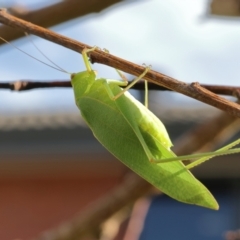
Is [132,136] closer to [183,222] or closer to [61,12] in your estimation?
[61,12]

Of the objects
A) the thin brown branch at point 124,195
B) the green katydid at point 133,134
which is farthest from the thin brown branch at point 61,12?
the thin brown branch at point 124,195

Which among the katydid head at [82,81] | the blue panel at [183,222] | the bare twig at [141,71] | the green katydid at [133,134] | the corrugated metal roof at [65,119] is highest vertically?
the bare twig at [141,71]

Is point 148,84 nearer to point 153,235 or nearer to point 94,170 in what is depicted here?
point 94,170

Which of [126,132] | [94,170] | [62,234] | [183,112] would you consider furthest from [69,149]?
[126,132]

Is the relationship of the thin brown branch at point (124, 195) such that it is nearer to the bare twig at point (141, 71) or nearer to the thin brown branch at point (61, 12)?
the thin brown branch at point (61, 12)

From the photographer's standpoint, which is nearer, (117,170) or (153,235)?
(117,170)

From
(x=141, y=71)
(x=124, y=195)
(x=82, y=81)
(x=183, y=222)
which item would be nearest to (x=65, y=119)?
(x=183, y=222)

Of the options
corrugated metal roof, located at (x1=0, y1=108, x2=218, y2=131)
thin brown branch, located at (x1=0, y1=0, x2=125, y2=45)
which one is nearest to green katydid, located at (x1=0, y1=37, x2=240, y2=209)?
thin brown branch, located at (x1=0, y1=0, x2=125, y2=45)
